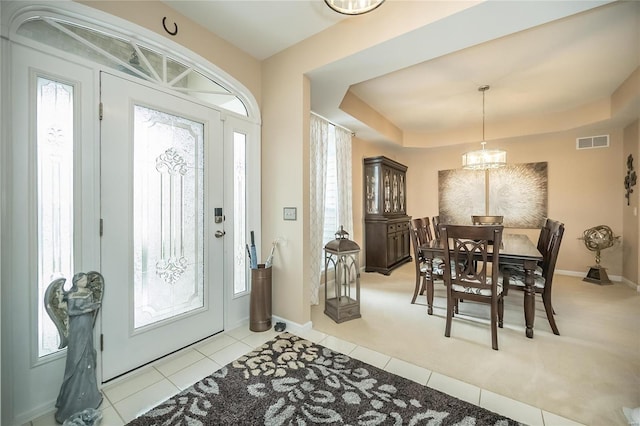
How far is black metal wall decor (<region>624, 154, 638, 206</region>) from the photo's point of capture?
3.79 metres

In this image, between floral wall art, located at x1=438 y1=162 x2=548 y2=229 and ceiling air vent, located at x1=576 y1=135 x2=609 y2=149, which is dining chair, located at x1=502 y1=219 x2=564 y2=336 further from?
ceiling air vent, located at x1=576 y1=135 x2=609 y2=149

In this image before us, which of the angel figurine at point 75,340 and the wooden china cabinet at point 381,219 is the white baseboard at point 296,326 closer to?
the angel figurine at point 75,340

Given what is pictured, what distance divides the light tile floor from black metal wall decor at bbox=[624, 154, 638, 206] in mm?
4387

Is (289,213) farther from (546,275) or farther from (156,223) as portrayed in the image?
(546,275)

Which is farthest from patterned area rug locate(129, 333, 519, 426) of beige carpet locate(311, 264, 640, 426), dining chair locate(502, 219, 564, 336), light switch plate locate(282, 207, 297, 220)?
dining chair locate(502, 219, 564, 336)

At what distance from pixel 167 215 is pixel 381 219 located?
347cm

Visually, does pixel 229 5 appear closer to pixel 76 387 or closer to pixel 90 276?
pixel 90 276

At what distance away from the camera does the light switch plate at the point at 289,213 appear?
254 centimetres

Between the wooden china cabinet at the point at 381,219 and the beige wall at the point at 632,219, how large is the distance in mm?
3329

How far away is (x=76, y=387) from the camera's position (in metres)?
1.46

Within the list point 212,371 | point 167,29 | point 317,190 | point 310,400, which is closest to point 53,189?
point 167,29

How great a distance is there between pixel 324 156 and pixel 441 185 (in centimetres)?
340

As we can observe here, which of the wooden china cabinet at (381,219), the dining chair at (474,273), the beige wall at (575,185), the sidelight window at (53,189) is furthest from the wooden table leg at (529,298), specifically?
the sidelight window at (53,189)

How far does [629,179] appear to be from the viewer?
12.8ft
